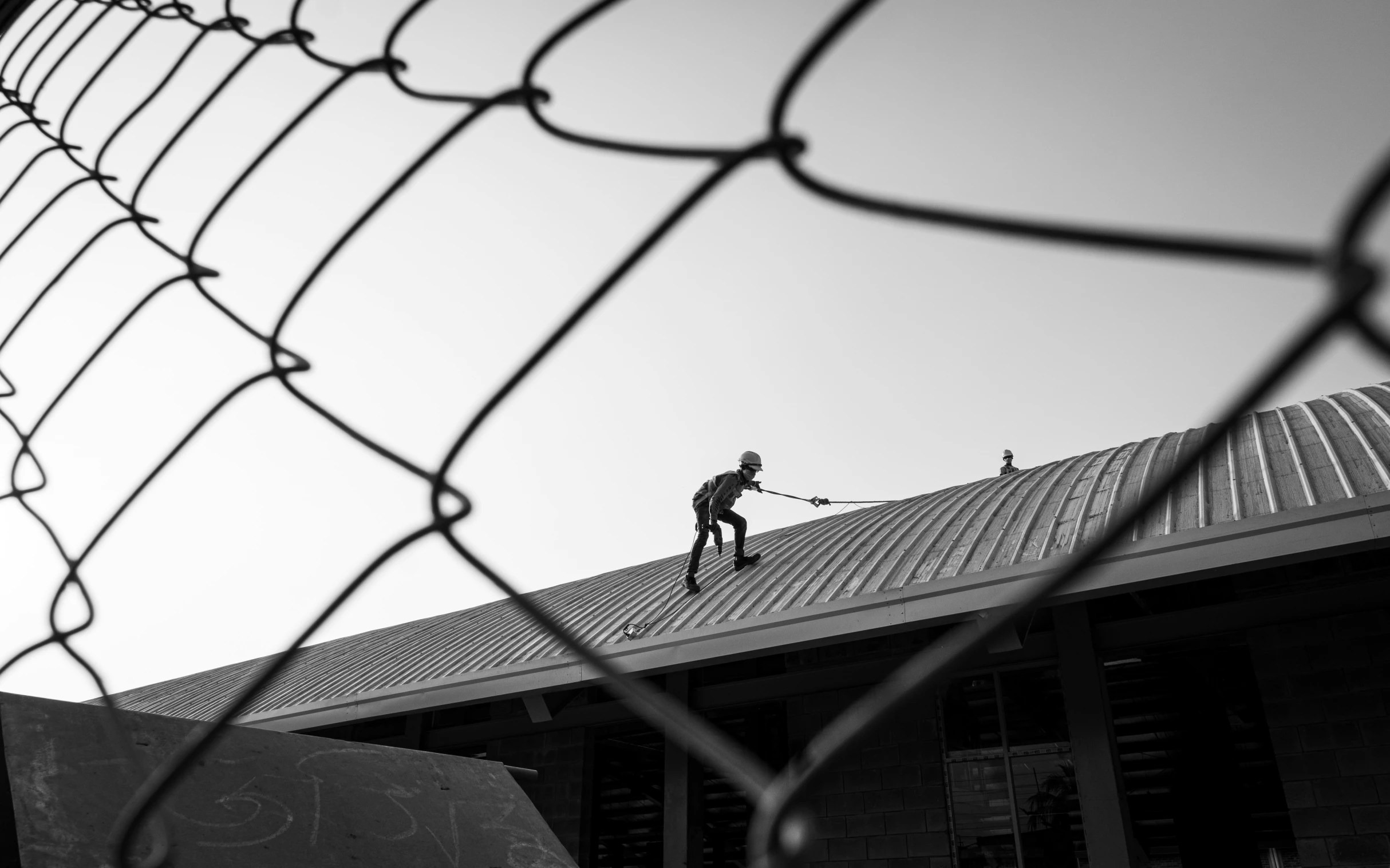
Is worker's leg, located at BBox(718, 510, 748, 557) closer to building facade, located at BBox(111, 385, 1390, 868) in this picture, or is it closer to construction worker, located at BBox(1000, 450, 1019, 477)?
building facade, located at BBox(111, 385, 1390, 868)

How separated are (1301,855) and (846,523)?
5.80 metres

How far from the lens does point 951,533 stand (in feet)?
27.1

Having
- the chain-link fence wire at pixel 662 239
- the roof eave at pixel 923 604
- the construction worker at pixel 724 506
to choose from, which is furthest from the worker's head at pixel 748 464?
the chain-link fence wire at pixel 662 239

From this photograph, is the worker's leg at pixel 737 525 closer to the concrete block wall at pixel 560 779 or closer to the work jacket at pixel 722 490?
the work jacket at pixel 722 490

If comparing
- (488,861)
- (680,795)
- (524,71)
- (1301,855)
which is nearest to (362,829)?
(488,861)

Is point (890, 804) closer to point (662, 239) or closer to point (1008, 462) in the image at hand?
point (1008, 462)

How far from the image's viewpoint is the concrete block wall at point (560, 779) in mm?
9625

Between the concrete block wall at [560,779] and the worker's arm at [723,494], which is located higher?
the worker's arm at [723,494]

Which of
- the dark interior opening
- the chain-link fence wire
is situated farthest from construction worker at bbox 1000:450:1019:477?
the chain-link fence wire

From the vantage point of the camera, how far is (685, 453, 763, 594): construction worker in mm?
9797

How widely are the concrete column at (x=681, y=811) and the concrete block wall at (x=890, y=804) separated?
103 centimetres

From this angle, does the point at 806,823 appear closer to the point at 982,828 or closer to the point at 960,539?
the point at 960,539

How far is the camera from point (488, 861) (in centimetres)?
236

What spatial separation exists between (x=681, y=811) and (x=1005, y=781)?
273 centimetres
